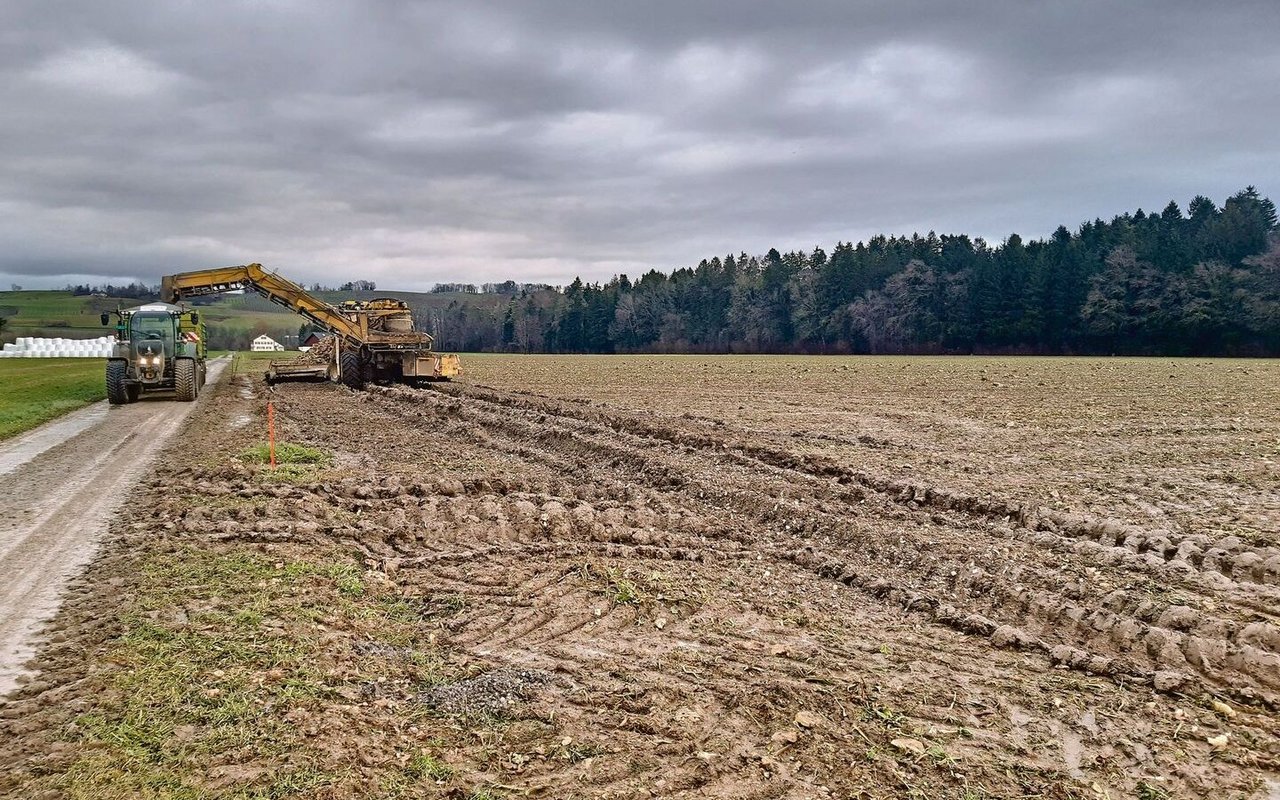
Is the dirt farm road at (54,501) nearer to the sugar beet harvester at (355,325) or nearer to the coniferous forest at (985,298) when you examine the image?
the sugar beet harvester at (355,325)

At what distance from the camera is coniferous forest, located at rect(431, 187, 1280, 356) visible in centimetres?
7762

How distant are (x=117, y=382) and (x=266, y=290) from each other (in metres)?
5.59

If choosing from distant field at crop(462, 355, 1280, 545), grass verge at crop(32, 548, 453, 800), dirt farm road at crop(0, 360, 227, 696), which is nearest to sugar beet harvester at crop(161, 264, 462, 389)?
distant field at crop(462, 355, 1280, 545)

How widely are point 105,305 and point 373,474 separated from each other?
118m

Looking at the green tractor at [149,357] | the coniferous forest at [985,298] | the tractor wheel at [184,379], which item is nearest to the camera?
the green tractor at [149,357]

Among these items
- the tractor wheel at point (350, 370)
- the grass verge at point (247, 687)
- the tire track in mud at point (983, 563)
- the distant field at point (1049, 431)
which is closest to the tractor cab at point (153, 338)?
the tractor wheel at point (350, 370)

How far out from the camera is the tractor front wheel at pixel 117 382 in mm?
25766

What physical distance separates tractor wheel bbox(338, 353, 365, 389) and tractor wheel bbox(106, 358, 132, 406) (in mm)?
6335

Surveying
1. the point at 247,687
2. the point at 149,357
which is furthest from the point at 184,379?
the point at 247,687

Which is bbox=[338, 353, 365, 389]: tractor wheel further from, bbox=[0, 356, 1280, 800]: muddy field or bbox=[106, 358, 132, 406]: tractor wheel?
bbox=[0, 356, 1280, 800]: muddy field

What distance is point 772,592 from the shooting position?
7.52 meters

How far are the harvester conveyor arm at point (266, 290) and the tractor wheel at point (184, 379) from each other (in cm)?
253

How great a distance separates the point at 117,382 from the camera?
84.6ft

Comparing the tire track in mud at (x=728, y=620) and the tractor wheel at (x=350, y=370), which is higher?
the tractor wheel at (x=350, y=370)
